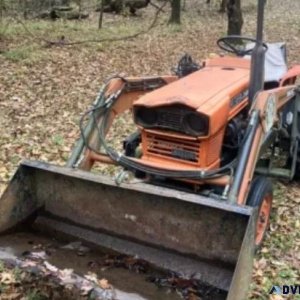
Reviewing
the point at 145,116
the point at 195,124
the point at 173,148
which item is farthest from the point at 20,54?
the point at 195,124

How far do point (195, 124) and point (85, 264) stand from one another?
1297mm

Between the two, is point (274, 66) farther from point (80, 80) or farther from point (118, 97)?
point (80, 80)

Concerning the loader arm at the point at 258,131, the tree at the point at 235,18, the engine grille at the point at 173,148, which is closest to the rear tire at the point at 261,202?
the loader arm at the point at 258,131

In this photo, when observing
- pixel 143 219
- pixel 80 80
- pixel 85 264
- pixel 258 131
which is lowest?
pixel 85 264

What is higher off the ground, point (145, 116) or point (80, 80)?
point (145, 116)

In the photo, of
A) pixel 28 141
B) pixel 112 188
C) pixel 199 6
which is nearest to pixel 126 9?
pixel 199 6

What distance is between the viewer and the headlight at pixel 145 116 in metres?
4.18

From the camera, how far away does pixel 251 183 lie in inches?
171

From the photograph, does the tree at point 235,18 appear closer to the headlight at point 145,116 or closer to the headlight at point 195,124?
the headlight at point 145,116

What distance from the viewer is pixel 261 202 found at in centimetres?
434

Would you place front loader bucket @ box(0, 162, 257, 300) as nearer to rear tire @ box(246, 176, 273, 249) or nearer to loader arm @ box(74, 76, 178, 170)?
loader arm @ box(74, 76, 178, 170)

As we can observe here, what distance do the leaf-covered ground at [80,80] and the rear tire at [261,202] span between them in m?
0.13

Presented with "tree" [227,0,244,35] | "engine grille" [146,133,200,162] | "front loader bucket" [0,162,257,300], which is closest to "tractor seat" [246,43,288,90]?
"engine grille" [146,133,200,162]

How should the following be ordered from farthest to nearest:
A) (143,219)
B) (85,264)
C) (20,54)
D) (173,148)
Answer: (20,54) → (173,148) → (143,219) → (85,264)
